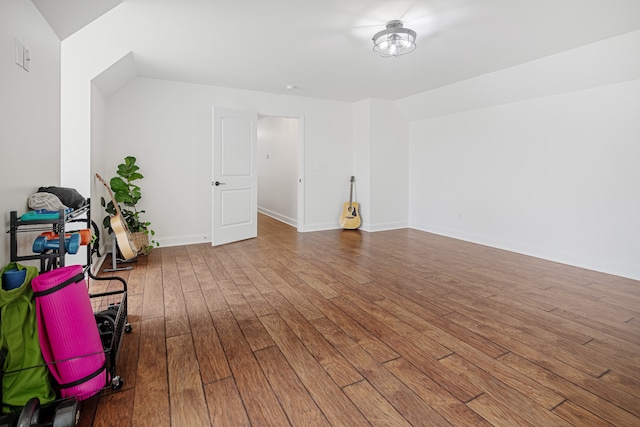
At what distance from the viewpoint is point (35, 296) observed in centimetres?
134

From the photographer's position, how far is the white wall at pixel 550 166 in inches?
137

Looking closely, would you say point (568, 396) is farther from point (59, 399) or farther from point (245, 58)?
point (245, 58)

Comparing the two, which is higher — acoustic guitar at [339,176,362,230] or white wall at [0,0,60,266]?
white wall at [0,0,60,266]

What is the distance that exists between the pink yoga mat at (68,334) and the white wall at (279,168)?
4.88m

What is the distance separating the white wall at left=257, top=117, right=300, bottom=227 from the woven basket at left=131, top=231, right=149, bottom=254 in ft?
9.33

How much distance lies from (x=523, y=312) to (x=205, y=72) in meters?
4.28

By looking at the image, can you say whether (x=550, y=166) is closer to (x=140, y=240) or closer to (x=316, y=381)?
(x=316, y=381)

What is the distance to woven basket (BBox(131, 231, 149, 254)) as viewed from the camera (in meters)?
4.02

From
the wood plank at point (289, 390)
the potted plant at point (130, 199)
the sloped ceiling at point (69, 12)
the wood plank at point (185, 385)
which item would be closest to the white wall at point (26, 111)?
the sloped ceiling at point (69, 12)

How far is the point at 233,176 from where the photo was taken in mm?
4902

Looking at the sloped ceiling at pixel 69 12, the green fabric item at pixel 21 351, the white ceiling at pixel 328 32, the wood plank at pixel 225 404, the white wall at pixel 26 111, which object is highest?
the white ceiling at pixel 328 32

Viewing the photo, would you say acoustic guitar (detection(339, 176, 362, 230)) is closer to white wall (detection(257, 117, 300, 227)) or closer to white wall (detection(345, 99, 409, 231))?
white wall (detection(345, 99, 409, 231))

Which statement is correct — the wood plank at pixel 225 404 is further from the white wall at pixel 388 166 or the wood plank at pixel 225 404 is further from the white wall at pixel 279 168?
the white wall at pixel 279 168

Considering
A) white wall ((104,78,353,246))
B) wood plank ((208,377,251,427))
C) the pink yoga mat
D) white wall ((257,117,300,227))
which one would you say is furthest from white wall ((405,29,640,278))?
the pink yoga mat
